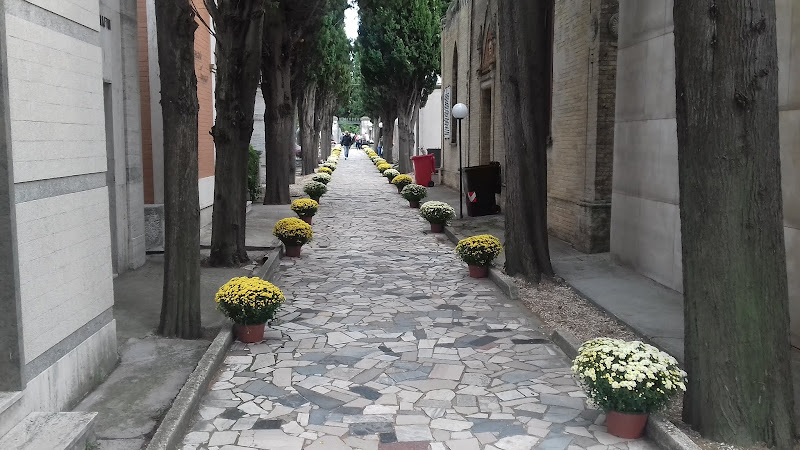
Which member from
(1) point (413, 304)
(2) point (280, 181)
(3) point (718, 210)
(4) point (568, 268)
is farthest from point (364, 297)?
(2) point (280, 181)

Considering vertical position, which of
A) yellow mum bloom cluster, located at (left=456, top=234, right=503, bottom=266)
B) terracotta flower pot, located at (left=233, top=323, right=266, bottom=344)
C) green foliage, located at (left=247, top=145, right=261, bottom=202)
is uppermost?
green foliage, located at (left=247, top=145, right=261, bottom=202)

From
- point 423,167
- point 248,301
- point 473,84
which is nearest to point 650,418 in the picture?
point 248,301

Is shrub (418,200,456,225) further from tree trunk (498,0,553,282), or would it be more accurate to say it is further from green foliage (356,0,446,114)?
green foliage (356,0,446,114)

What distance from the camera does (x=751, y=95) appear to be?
A: 4672 mm

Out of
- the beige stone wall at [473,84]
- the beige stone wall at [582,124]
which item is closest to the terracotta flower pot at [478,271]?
the beige stone wall at [582,124]

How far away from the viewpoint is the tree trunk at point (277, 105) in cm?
1941

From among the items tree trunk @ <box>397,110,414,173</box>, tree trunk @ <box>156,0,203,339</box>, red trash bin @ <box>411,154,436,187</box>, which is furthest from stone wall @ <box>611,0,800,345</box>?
tree trunk @ <box>397,110,414,173</box>

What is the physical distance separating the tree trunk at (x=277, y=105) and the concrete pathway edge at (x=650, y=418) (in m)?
10.9

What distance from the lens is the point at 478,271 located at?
434 inches

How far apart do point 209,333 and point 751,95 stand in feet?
18.5

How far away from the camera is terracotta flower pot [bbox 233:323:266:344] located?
24.8 ft

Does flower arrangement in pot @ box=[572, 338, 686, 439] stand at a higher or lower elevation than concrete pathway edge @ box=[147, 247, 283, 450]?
higher

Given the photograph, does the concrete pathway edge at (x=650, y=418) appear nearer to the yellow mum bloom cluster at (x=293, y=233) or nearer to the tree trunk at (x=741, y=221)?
the tree trunk at (x=741, y=221)

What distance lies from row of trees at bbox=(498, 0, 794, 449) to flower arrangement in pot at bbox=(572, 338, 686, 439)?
0.22 metres
